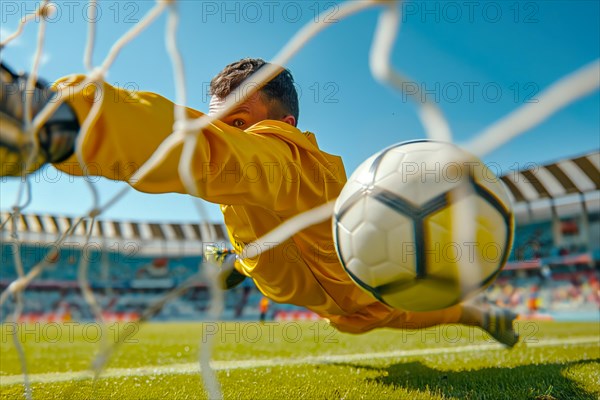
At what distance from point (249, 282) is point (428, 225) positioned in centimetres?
3352

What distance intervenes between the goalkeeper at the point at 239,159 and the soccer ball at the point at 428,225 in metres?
0.45

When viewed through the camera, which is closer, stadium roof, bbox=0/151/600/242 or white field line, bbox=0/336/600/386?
white field line, bbox=0/336/600/386

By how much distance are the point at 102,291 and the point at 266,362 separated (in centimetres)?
3357

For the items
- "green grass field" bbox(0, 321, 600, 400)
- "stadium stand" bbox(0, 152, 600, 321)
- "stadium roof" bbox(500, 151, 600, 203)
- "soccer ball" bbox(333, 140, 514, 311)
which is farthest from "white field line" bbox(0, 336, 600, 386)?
"stadium roof" bbox(500, 151, 600, 203)

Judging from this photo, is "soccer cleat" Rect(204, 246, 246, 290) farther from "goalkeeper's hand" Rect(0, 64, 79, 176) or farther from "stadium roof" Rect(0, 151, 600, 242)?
"stadium roof" Rect(0, 151, 600, 242)

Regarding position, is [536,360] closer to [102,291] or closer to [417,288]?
[417,288]

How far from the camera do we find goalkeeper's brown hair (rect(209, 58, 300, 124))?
101 inches

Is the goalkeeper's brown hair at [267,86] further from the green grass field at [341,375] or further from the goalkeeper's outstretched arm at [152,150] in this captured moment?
the green grass field at [341,375]

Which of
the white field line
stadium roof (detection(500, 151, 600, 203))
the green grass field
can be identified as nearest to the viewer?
the green grass field

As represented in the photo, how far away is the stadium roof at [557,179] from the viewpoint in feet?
67.2

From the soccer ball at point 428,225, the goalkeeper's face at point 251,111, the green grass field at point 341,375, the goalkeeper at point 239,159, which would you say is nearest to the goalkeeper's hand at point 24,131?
the goalkeeper at point 239,159

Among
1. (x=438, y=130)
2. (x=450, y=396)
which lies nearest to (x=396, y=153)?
(x=438, y=130)

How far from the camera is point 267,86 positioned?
2.53m

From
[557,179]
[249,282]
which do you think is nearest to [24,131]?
[557,179]
